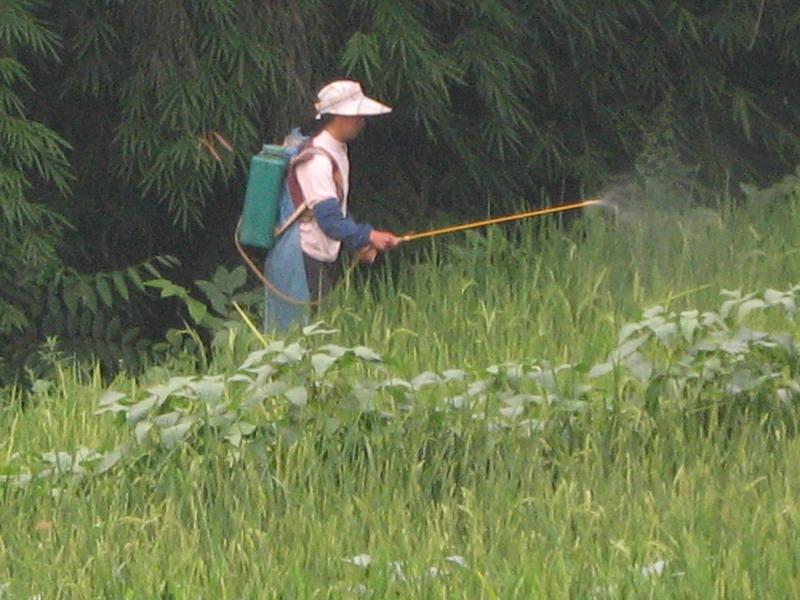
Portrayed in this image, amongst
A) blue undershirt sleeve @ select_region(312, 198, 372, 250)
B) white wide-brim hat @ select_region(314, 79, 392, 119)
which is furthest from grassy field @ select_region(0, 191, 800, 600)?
white wide-brim hat @ select_region(314, 79, 392, 119)

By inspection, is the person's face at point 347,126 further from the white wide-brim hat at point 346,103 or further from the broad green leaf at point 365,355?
the broad green leaf at point 365,355

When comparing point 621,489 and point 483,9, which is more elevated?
point 483,9

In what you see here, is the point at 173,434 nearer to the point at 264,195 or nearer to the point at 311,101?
the point at 264,195

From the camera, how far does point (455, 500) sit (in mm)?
4758

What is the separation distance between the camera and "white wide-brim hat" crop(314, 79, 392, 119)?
23.0ft

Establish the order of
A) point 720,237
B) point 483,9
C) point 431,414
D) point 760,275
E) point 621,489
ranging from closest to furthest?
point 621,489 → point 431,414 → point 760,275 → point 720,237 → point 483,9

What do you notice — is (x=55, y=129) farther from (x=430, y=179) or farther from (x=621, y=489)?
(x=621, y=489)

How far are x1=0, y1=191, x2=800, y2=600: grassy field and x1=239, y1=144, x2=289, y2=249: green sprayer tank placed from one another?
0.87m

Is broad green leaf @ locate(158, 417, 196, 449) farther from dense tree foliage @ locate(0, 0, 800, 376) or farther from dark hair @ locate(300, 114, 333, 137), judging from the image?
dense tree foliage @ locate(0, 0, 800, 376)

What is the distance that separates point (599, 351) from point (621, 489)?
1.35 meters

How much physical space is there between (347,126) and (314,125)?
2.65 ft

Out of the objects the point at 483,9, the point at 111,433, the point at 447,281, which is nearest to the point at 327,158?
the point at 447,281

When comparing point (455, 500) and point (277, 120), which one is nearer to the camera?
point (455, 500)

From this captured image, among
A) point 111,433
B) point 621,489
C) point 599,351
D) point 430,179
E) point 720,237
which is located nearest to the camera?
point 621,489
